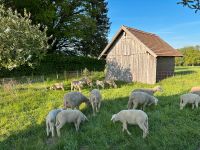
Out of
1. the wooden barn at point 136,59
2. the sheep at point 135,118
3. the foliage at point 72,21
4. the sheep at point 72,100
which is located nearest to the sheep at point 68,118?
the sheep at point 135,118

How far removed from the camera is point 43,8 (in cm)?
3625

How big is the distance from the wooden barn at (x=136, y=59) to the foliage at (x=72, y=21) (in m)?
12.3

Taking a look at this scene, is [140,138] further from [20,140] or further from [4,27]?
[4,27]

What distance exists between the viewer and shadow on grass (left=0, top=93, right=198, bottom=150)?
7.82 metres

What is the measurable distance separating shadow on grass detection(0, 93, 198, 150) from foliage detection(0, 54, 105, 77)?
21694 mm

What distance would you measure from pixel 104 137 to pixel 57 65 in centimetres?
2665

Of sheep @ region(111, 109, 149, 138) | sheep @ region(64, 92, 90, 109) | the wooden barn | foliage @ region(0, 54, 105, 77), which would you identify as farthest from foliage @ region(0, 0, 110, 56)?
sheep @ region(111, 109, 149, 138)

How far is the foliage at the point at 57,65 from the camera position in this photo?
102ft

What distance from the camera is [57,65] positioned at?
3425 cm

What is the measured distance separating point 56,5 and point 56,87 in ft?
73.0

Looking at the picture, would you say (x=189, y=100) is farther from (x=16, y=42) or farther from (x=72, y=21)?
(x=72, y=21)

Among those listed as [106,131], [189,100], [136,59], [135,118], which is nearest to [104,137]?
[106,131]

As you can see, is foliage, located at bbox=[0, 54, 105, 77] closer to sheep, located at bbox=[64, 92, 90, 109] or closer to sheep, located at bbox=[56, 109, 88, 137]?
sheep, located at bbox=[64, 92, 90, 109]

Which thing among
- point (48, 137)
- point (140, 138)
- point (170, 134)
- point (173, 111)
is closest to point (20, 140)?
point (48, 137)
